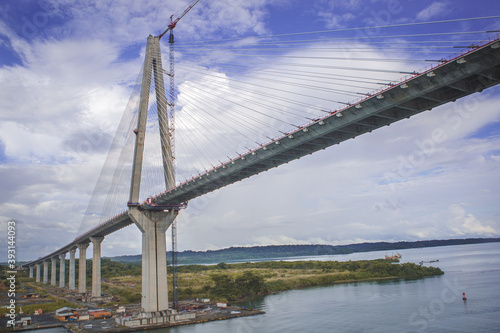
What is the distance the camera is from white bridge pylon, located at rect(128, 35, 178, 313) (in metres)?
40.1

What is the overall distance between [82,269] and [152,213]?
41339 millimetres

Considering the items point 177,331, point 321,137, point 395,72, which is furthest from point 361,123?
point 177,331

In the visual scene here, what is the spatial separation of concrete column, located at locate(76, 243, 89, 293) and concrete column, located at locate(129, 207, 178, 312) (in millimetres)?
38680

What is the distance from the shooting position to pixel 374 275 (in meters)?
79.6

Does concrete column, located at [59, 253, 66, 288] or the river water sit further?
concrete column, located at [59, 253, 66, 288]

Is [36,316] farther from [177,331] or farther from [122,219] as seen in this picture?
[177,331]

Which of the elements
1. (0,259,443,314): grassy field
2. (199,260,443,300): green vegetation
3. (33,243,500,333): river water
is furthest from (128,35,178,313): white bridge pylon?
(199,260,443,300): green vegetation

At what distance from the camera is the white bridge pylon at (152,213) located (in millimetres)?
40125

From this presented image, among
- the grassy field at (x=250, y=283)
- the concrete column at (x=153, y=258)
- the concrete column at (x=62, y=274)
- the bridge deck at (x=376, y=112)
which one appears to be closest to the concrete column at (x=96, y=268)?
the grassy field at (x=250, y=283)

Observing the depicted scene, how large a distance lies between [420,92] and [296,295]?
45549mm

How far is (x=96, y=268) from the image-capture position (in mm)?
66688

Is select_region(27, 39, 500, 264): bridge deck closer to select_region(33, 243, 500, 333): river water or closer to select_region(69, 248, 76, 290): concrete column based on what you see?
select_region(33, 243, 500, 333): river water

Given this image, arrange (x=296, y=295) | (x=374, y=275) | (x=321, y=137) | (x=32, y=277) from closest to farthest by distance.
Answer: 1. (x=321, y=137)
2. (x=296, y=295)
3. (x=374, y=275)
4. (x=32, y=277)

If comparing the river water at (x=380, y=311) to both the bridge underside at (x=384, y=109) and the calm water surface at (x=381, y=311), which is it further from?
the bridge underside at (x=384, y=109)
